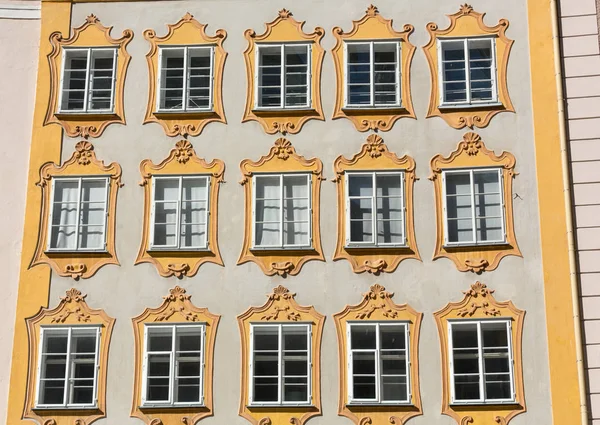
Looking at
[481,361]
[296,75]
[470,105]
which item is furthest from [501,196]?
[296,75]

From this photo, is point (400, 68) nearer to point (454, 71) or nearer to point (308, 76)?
point (454, 71)

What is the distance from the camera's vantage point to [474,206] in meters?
23.4

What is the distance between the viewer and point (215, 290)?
23.2m

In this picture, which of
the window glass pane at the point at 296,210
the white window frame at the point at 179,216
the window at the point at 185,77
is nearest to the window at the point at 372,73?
the window glass pane at the point at 296,210

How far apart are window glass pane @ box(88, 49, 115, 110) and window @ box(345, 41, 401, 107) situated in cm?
520

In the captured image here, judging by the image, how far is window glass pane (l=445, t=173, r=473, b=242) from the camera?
76.6 feet

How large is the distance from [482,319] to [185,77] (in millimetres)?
8208

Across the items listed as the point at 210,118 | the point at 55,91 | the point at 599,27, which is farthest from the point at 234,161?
the point at 599,27

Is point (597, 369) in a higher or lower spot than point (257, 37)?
lower

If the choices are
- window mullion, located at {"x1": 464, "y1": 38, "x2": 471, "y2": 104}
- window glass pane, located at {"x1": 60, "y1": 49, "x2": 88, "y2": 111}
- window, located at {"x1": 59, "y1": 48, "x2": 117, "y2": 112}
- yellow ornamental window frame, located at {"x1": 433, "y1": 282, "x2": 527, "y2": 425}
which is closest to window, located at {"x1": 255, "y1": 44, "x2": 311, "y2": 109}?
window, located at {"x1": 59, "y1": 48, "x2": 117, "y2": 112}

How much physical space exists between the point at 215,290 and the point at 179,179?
2.54 meters

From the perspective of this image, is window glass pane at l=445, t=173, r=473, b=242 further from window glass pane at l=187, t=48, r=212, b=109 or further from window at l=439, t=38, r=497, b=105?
window glass pane at l=187, t=48, r=212, b=109

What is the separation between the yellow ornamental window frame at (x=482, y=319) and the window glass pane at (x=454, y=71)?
4216 millimetres

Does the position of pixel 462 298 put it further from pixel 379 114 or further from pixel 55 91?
pixel 55 91
